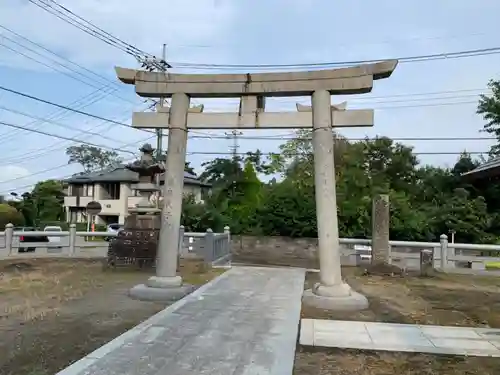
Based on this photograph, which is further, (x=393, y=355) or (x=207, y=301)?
(x=207, y=301)

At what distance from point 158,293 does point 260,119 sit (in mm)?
3777

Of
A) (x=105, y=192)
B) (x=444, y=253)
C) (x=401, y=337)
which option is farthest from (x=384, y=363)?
(x=105, y=192)

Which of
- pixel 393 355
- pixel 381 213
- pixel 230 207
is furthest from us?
pixel 230 207

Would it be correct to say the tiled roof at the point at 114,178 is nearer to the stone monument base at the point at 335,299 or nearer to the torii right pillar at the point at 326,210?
the torii right pillar at the point at 326,210

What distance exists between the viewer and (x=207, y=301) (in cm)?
825

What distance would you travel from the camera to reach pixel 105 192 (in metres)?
40.5

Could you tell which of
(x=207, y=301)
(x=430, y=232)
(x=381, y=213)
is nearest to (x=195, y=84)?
(x=207, y=301)

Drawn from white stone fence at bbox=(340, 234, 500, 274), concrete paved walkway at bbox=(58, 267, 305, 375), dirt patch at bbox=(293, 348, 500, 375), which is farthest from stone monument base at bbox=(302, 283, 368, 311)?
white stone fence at bbox=(340, 234, 500, 274)

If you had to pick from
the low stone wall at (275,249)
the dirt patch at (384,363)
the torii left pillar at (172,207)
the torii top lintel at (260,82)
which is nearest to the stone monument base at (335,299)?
the torii left pillar at (172,207)

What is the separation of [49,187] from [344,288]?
4031 centimetres

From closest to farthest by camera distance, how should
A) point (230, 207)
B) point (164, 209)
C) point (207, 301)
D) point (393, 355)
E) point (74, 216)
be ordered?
point (393, 355) < point (207, 301) < point (164, 209) < point (230, 207) < point (74, 216)

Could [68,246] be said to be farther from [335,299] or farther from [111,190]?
[111,190]

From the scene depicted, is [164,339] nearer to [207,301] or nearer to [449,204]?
[207,301]

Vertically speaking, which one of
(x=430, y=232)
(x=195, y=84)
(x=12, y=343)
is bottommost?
(x=12, y=343)
